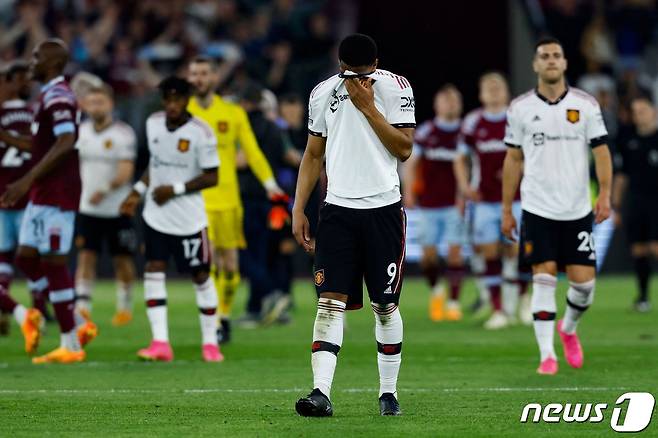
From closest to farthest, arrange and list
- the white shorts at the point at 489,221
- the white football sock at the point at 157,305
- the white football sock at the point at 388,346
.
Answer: the white football sock at the point at 388,346
the white football sock at the point at 157,305
the white shorts at the point at 489,221

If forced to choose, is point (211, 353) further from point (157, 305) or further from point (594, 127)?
point (594, 127)

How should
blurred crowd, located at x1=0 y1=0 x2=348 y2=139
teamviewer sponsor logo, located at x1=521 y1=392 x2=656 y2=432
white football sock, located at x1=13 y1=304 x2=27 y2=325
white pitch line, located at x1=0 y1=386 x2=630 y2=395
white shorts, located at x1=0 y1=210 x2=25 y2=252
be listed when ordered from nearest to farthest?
teamviewer sponsor logo, located at x1=521 y1=392 x2=656 y2=432 < white pitch line, located at x1=0 y1=386 x2=630 y2=395 < white football sock, located at x1=13 y1=304 x2=27 y2=325 < white shorts, located at x1=0 y1=210 x2=25 y2=252 < blurred crowd, located at x1=0 y1=0 x2=348 y2=139

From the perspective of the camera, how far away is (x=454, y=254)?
16.5 meters

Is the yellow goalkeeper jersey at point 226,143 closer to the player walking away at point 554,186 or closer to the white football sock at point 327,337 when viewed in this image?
the player walking away at point 554,186

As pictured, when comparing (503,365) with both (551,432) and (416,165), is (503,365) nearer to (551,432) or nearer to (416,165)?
(551,432)

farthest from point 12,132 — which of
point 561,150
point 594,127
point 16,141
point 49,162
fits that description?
point 594,127

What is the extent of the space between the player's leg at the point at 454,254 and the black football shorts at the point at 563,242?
5.47 m

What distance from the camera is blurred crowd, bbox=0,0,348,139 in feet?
80.8

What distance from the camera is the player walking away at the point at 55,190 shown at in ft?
37.3

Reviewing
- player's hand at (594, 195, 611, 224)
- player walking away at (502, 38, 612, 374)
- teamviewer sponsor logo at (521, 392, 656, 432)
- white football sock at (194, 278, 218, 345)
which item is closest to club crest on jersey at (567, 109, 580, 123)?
player walking away at (502, 38, 612, 374)

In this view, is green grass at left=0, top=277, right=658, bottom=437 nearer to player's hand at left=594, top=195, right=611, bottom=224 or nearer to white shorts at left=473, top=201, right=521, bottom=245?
white shorts at left=473, top=201, right=521, bottom=245

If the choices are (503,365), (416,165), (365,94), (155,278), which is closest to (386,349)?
(365,94)

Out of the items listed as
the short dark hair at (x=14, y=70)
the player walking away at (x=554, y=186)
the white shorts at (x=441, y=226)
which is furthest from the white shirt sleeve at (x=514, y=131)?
the white shorts at (x=441, y=226)

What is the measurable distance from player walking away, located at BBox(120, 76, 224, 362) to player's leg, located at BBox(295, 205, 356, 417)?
3618 millimetres
